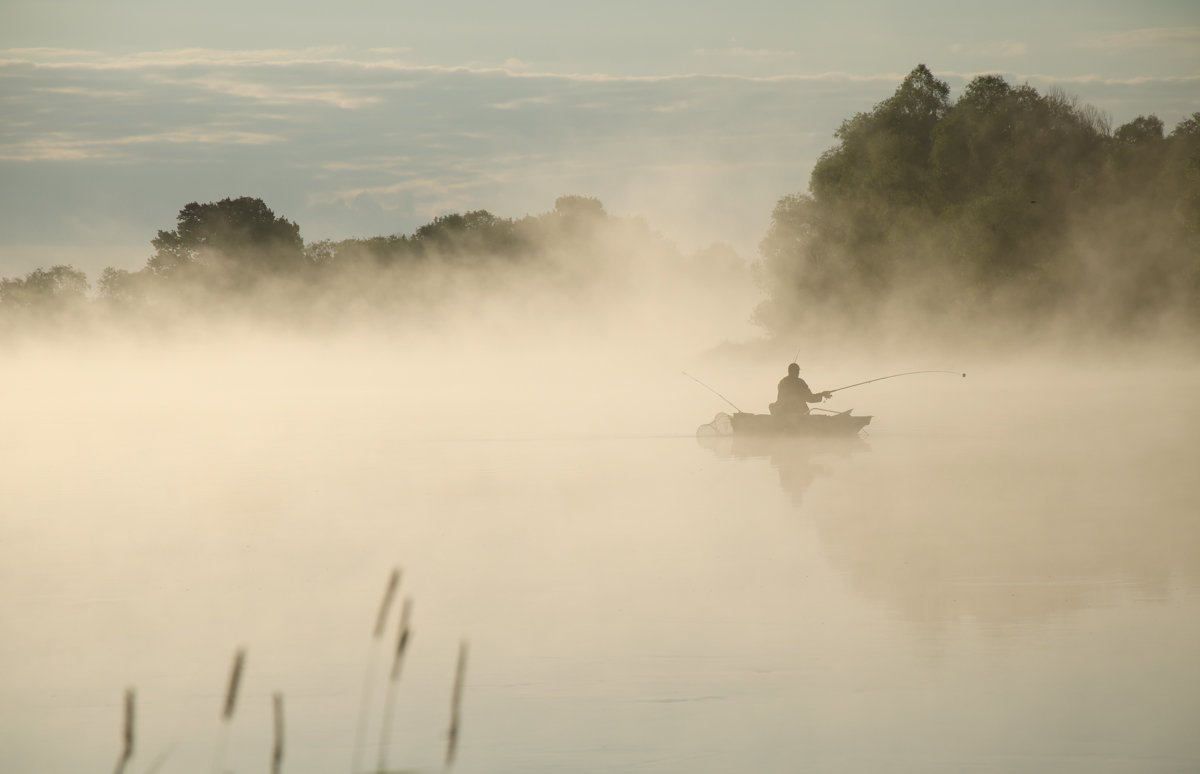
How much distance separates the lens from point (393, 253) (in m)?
81.5

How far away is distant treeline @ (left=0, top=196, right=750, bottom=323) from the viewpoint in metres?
77.5

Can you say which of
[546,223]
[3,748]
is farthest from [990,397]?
[546,223]

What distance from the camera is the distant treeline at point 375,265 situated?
254ft

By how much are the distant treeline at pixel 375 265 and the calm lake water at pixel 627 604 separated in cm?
5890

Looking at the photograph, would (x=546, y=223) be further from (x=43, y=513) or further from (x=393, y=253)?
(x=43, y=513)

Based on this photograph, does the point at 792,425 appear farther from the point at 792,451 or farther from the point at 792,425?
the point at 792,451

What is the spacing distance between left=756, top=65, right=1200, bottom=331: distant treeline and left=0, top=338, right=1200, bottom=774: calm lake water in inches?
865

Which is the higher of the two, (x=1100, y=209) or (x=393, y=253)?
(x=393, y=253)

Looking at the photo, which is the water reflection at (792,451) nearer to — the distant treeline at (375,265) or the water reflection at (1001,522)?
the water reflection at (1001,522)

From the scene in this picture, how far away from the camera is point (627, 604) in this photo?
28.9 feet

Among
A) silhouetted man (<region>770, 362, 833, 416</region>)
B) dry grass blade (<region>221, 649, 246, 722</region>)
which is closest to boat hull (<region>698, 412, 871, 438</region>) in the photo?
silhouetted man (<region>770, 362, 833, 416</region>)

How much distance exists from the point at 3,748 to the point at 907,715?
4.15 m

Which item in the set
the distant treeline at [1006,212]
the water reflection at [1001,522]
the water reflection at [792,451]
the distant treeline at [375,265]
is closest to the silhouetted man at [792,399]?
the water reflection at [792,451]

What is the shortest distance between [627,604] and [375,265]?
245 ft
